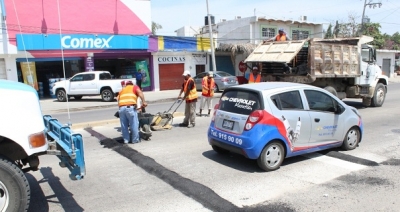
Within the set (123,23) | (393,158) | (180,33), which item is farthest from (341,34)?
(393,158)

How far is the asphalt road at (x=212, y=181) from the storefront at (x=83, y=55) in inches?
608

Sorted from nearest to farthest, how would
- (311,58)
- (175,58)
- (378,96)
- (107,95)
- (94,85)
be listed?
(311,58), (378,96), (107,95), (94,85), (175,58)

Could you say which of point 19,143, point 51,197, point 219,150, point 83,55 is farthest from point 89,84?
point 19,143

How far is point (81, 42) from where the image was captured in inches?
867

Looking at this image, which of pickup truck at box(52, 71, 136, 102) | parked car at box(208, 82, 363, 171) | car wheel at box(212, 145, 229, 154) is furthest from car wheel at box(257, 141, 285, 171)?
pickup truck at box(52, 71, 136, 102)

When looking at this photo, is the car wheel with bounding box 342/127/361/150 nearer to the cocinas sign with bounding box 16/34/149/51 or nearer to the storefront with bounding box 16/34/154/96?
the cocinas sign with bounding box 16/34/149/51

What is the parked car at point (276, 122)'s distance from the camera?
569 cm

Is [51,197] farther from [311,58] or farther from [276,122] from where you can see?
[311,58]

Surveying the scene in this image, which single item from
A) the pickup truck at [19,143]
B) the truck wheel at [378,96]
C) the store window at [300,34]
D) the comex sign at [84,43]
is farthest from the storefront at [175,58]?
the pickup truck at [19,143]

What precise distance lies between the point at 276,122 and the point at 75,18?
20.2 meters

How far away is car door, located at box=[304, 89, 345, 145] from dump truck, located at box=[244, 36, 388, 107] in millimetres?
5052

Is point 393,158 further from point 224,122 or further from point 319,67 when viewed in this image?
point 319,67

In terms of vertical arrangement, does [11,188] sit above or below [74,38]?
below

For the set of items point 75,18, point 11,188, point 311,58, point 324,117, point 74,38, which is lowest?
point 11,188
